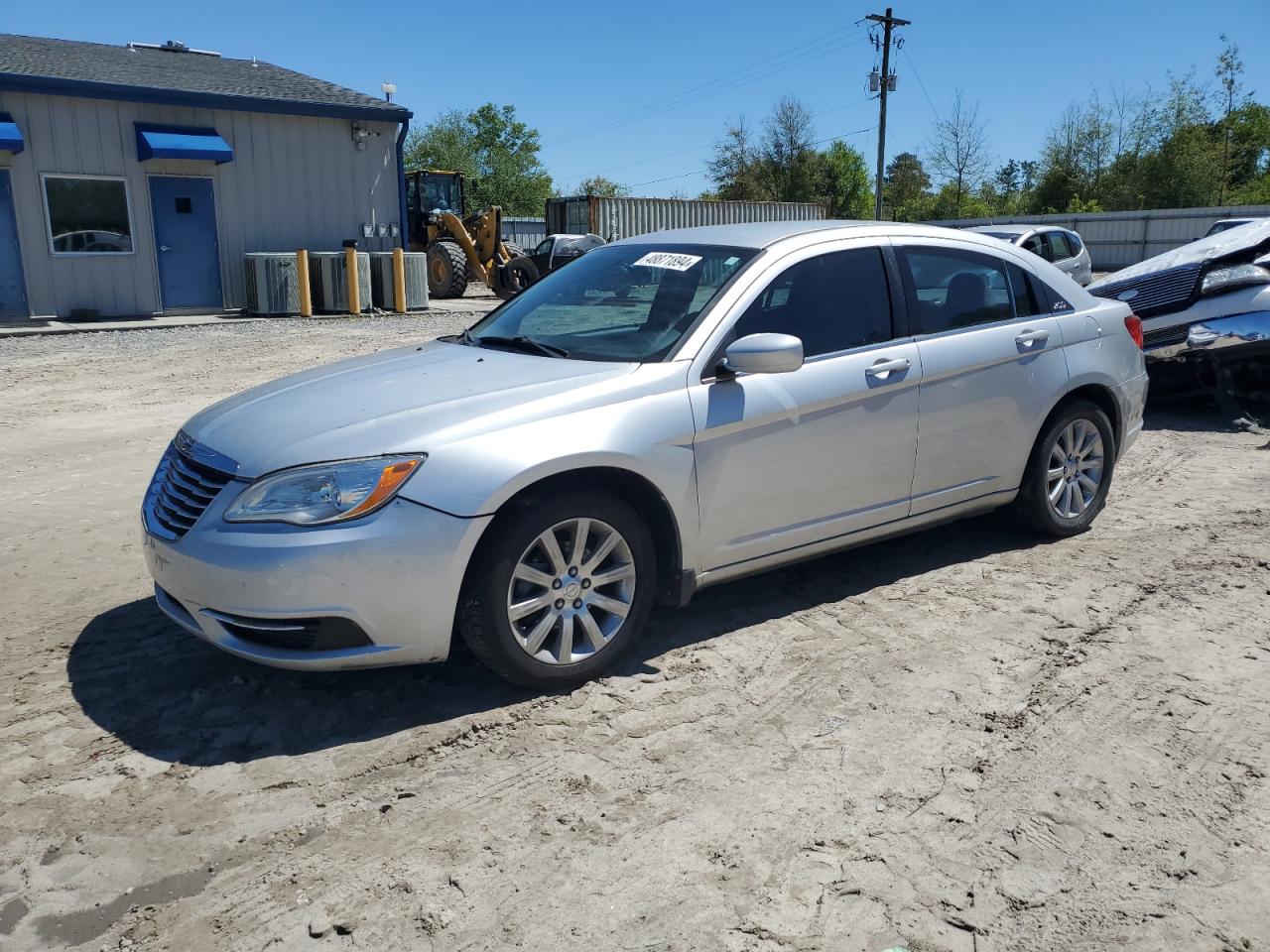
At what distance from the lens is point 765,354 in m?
3.90

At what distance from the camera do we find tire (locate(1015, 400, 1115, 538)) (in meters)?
5.29

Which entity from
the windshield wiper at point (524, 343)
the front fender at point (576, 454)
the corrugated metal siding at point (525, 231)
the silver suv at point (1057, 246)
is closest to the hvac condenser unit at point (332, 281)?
the silver suv at point (1057, 246)

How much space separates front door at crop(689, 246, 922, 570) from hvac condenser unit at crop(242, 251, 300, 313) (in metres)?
16.5

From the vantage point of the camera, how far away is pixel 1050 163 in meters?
52.9

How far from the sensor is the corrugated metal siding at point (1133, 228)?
33.2 meters

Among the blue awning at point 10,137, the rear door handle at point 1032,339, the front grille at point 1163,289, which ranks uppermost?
the blue awning at point 10,137

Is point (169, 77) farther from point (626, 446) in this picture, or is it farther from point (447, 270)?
point (626, 446)

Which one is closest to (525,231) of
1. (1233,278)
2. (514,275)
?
(514,275)

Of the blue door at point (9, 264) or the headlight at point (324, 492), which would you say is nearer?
the headlight at point (324, 492)

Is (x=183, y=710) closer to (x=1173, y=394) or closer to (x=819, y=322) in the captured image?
(x=819, y=322)

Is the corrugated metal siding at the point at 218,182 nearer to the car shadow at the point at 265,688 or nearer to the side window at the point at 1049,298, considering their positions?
the car shadow at the point at 265,688

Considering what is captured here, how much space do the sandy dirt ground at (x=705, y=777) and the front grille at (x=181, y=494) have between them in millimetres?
612

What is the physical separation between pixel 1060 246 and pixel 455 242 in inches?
563

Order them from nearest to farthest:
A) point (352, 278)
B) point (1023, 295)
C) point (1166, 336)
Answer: point (1023, 295)
point (1166, 336)
point (352, 278)
